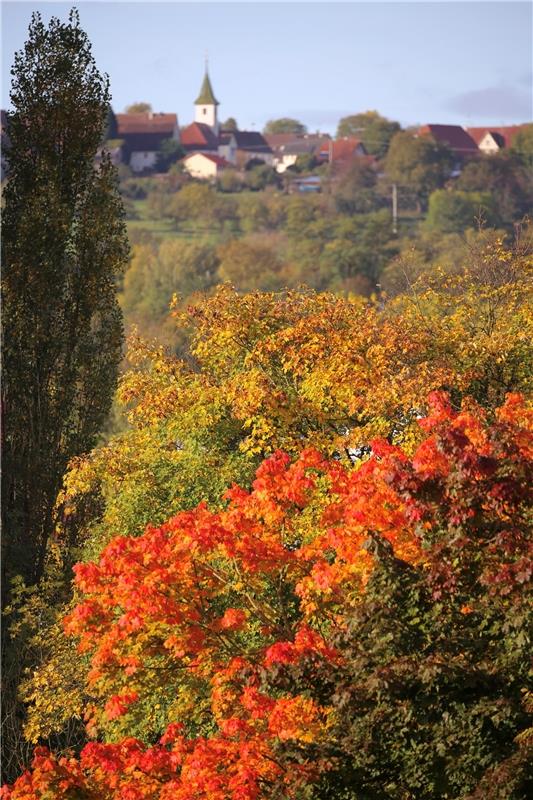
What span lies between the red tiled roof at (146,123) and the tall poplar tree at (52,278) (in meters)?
135

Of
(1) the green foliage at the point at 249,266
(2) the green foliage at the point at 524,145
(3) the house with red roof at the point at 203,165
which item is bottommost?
(1) the green foliage at the point at 249,266

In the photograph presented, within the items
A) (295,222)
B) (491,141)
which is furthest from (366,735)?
(491,141)

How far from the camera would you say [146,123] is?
16212 cm

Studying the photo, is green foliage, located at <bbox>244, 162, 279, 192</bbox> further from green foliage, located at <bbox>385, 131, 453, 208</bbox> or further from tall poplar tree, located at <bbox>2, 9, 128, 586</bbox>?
tall poplar tree, located at <bbox>2, 9, 128, 586</bbox>

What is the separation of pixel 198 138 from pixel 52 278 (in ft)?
490

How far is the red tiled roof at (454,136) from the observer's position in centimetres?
15639

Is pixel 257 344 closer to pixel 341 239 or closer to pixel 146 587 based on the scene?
pixel 146 587

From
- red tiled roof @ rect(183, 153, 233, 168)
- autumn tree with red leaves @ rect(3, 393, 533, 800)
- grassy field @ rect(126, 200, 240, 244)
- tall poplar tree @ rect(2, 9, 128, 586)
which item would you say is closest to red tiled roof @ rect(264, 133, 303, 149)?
red tiled roof @ rect(183, 153, 233, 168)

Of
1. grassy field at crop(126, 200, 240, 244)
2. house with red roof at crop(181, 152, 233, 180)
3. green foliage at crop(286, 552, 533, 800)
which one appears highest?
green foliage at crop(286, 552, 533, 800)

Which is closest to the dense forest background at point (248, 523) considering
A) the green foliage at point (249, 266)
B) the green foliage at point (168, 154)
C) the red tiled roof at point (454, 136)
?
the green foliage at point (249, 266)

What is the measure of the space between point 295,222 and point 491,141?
222 feet

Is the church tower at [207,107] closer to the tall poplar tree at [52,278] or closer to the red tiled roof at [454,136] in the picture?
the red tiled roof at [454,136]

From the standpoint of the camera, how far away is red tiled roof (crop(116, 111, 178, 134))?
6201 inches

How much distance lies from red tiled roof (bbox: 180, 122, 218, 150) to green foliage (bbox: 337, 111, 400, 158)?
15.9 meters
